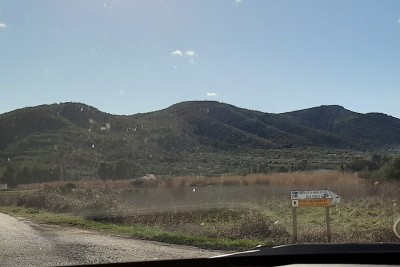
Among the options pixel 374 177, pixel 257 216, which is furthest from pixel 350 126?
pixel 257 216

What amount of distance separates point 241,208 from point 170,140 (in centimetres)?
6488

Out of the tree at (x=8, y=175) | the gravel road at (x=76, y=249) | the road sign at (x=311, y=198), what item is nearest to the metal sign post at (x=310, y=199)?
the road sign at (x=311, y=198)

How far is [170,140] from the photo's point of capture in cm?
8731

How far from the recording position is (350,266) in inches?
159

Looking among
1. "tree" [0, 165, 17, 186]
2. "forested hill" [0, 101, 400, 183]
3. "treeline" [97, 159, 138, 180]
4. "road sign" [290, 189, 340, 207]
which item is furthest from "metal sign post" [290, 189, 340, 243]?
"tree" [0, 165, 17, 186]

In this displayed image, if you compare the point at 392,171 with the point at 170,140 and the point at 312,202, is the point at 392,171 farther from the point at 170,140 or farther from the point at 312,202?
the point at 170,140

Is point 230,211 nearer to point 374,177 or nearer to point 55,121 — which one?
point 374,177

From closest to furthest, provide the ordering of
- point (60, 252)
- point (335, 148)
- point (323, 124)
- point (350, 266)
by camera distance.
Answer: point (350, 266), point (60, 252), point (335, 148), point (323, 124)

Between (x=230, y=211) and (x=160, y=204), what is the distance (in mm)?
5039

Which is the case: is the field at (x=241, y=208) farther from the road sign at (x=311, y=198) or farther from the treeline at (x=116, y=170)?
the treeline at (x=116, y=170)

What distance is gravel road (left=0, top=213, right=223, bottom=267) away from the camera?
37.4ft

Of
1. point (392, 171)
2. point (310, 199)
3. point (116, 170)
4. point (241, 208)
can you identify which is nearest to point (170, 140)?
point (116, 170)

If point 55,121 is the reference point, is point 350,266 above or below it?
below

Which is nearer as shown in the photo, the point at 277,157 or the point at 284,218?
the point at 284,218
